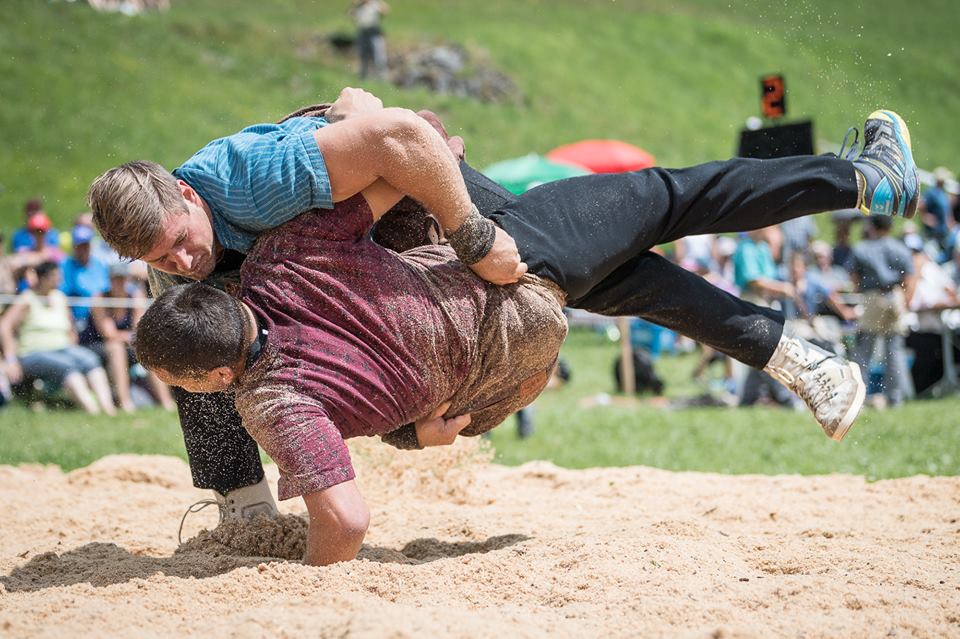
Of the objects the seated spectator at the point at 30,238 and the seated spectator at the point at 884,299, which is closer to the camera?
the seated spectator at the point at 884,299

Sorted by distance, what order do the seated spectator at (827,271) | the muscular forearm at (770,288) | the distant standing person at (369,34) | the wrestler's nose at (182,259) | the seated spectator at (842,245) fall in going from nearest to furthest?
the wrestler's nose at (182,259), the muscular forearm at (770,288), the seated spectator at (827,271), the seated spectator at (842,245), the distant standing person at (369,34)

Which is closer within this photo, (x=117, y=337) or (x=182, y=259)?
(x=182, y=259)

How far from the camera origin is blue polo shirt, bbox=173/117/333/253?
3162mm

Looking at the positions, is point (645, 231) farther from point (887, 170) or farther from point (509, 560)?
point (509, 560)

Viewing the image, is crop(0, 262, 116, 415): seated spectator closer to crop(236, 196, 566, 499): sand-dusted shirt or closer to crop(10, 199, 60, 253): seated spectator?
crop(10, 199, 60, 253): seated spectator

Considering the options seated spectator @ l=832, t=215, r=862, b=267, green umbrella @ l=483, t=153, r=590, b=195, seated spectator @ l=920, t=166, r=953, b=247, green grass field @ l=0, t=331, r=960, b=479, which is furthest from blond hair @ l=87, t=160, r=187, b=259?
seated spectator @ l=920, t=166, r=953, b=247

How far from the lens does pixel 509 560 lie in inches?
140

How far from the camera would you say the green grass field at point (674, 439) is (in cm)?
677

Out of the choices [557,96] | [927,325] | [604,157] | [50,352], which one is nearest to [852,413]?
[927,325]

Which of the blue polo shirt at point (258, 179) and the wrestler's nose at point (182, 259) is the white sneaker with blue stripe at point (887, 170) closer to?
the blue polo shirt at point (258, 179)

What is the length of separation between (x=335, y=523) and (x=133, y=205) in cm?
116

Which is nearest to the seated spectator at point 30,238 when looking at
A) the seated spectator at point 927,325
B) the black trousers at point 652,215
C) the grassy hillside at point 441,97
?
the grassy hillside at point 441,97

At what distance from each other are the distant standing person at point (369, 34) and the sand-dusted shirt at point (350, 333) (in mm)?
19213

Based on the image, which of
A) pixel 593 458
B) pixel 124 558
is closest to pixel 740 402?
pixel 593 458
